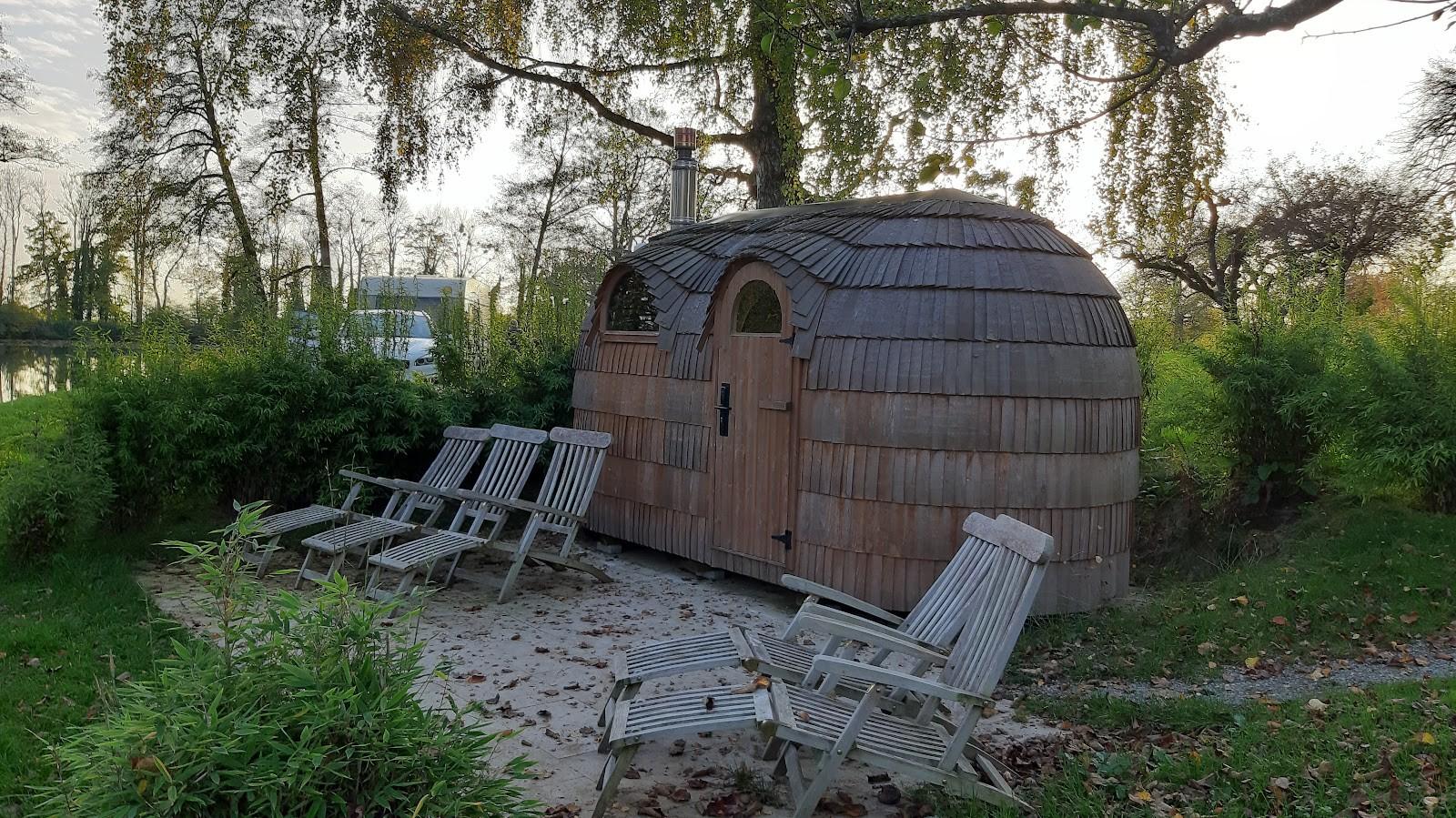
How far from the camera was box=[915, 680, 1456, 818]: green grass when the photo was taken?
3725mm

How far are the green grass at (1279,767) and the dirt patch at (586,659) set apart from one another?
63 centimetres

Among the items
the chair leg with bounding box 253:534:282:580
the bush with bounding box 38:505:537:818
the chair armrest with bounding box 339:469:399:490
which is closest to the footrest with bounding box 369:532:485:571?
the chair armrest with bounding box 339:469:399:490

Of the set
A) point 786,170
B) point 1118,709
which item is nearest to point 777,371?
point 1118,709

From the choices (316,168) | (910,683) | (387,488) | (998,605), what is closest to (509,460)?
(387,488)

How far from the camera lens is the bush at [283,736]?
251cm

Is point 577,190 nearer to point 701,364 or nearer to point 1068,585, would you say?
point 701,364

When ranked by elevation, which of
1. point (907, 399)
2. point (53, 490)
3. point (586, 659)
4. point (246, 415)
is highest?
point (907, 399)

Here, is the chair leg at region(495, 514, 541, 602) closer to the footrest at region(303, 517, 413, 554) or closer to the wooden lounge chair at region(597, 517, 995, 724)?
the footrest at region(303, 517, 413, 554)

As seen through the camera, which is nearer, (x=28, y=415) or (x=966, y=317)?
(x=966, y=317)

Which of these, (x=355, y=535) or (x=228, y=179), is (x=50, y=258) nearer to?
(x=228, y=179)

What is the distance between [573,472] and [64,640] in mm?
3786

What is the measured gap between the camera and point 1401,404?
23.7ft

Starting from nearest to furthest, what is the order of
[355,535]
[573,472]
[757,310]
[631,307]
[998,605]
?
[998,605], [355,535], [757,310], [573,472], [631,307]

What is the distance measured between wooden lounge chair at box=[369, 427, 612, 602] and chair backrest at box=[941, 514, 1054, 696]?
13.3ft
